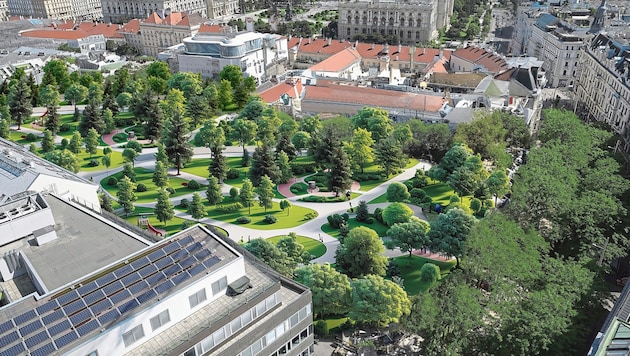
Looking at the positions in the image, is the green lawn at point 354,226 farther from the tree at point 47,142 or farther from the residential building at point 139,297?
the tree at point 47,142

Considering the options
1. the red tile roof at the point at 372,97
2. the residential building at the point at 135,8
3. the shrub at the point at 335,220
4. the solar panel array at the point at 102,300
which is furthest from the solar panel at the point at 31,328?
the residential building at the point at 135,8

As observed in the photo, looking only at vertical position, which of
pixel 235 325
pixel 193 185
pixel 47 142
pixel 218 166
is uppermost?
pixel 235 325

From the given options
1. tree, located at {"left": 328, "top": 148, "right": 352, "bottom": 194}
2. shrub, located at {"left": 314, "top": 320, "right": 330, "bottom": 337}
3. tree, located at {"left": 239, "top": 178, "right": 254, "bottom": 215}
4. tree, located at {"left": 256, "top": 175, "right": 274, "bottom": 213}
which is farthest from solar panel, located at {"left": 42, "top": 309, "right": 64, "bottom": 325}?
tree, located at {"left": 328, "top": 148, "right": 352, "bottom": 194}

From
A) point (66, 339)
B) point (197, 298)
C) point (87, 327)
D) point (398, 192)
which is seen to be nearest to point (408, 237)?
point (398, 192)

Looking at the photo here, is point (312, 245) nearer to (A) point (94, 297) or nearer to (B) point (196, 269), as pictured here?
(B) point (196, 269)

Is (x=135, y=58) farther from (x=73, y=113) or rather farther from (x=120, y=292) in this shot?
(x=120, y=292)

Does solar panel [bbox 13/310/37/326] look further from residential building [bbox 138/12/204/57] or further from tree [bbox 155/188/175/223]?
residential building [bbox 138/12/204/57]

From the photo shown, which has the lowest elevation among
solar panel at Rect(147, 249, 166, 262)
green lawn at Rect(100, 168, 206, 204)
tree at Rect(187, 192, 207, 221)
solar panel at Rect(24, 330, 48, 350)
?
green lawn at Rect(100, 168, 206, 204)
